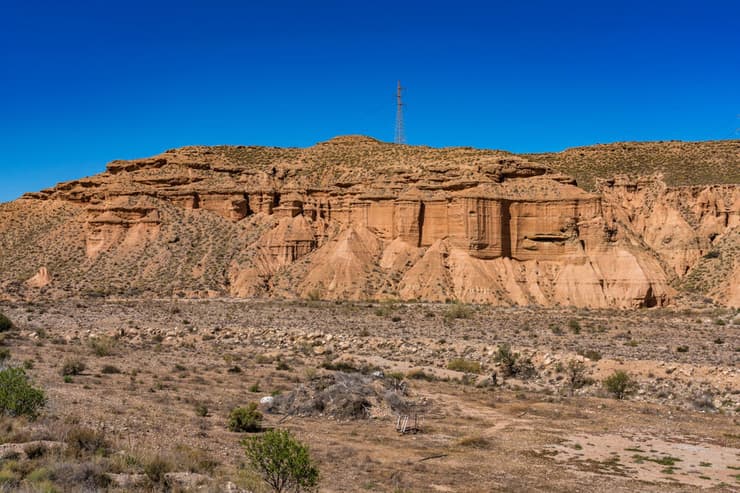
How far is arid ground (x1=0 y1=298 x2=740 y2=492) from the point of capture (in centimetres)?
1176

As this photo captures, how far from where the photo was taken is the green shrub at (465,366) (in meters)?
25.0

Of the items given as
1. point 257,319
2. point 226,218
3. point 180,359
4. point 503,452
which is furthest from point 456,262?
point 503,452

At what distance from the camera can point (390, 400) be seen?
18.2 m

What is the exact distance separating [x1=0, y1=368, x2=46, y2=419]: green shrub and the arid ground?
46cm

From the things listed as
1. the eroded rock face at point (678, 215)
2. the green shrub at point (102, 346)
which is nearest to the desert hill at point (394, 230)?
the eroded rock face at point (678, 215)

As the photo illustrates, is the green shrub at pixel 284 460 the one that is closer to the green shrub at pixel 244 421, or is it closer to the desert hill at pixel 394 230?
the green shrub at pixel 244 421

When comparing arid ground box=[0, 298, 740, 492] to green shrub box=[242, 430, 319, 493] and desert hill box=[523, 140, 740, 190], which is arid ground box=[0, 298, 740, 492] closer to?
green shrub box=[242, 430, 319, 493]

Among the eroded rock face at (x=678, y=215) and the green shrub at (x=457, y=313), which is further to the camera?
the eroded rock face at (x=678, y=215)

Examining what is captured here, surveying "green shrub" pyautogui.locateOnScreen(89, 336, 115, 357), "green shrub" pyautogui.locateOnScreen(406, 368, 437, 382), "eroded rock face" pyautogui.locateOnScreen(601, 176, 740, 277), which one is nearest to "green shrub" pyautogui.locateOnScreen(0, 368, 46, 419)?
"green shrub" pyautogui.locateOnScreen(89, 336, 115, 357)

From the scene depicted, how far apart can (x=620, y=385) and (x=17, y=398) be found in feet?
56.3

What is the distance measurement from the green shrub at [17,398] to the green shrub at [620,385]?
54.4ft

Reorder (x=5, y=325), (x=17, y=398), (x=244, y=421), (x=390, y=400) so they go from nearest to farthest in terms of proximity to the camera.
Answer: (x=17, y=398)
(x=244, y=421)
(x=390, y=400)
(x=5, y=325)

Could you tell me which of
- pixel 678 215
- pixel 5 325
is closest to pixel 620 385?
pixel 5 325

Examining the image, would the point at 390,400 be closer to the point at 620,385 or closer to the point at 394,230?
the point at 620,385
